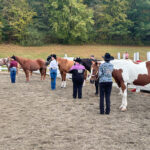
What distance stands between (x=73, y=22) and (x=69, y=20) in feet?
3.99

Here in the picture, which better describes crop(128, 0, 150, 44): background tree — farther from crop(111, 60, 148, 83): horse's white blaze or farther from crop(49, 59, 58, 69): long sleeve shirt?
crop(111, 60, 148, 83): horse's white blaze

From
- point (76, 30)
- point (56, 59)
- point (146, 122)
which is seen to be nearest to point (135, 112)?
point (146, 122)

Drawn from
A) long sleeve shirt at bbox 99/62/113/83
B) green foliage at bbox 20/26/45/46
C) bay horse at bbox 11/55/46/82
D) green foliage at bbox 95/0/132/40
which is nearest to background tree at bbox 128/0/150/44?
green foliage at bbox 95/0/132/40

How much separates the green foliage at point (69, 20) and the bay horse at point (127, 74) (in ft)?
128

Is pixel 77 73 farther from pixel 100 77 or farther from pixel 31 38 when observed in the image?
pixel 31 38

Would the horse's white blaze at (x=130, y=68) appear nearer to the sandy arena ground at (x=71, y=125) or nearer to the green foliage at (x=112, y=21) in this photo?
the sandy arena ground at (x=71, y=125)

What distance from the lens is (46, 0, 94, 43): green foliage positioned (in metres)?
46.3

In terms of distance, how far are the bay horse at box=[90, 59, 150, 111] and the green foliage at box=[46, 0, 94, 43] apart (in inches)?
1532

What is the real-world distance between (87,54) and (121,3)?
19.4 metres

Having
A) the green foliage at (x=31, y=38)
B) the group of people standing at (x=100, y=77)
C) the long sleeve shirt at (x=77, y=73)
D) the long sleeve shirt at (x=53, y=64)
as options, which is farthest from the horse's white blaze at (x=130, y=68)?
the green foliage at (x=31, y=38)

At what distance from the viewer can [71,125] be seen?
5.98 metres

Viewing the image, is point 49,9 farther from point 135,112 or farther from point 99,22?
point 135,112

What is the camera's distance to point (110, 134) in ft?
17.3

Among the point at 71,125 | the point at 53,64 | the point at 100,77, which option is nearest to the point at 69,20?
the point at 53,64
